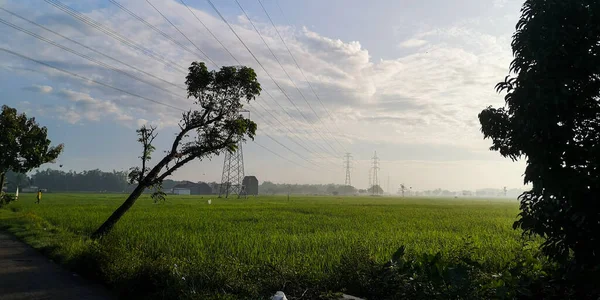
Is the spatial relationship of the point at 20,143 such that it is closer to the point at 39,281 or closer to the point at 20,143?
the point at 20,143

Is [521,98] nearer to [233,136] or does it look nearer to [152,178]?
[233,136]

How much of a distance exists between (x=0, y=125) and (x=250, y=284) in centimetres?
2984

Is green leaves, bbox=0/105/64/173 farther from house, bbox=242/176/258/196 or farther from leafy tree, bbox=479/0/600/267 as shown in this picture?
house, bbox=242/176/258/196

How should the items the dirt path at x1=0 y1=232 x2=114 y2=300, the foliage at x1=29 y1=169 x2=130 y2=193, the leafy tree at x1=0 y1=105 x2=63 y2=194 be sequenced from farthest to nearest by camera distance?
1. the foliage at x1=29 y1=169 x2=130 y2=193
2. the leafy tree at x1=0 y1=105 x2=63 y2=194
3. the dirt path at x1=0 y1=232 x2=114 y2=300

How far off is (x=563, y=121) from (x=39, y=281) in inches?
407

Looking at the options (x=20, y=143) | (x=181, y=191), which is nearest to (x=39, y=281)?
(x=20, y=143)

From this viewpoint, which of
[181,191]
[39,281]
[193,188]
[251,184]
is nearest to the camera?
[39,281]

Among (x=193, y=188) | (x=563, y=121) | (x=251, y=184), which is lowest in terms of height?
(x=193, y=188)

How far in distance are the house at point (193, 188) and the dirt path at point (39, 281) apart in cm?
14918

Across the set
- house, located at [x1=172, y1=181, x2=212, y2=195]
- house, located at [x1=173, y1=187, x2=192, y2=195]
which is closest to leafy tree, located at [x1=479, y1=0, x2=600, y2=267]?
house, located at [x1=173, y1=187, x2=192, y2=195]

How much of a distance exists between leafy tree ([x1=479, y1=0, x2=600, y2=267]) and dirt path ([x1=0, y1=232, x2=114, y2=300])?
7.73m

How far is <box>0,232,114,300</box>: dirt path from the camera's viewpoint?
773 cm

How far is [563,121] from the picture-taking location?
17.1 ft

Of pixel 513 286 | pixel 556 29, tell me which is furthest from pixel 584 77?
pixel 513 286
